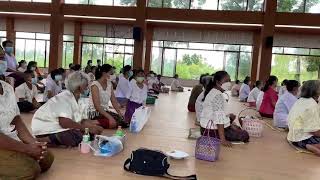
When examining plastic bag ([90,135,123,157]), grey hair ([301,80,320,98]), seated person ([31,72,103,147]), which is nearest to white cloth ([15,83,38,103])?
seated person ([31,72,103,147])

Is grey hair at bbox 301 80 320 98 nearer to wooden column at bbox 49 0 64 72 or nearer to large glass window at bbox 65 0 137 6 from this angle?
large glass window at bbox 65 0 137 6

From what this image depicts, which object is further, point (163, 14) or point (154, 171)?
point (163, 14)

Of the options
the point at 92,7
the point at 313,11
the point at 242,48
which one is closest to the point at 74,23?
the point at 92,7

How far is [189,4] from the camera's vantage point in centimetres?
1463

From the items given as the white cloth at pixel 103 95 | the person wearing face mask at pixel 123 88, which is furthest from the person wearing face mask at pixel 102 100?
the person wearing face mask at pixel 123 88

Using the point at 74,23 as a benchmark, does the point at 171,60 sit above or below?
below

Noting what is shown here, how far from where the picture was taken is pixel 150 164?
317 centimetres

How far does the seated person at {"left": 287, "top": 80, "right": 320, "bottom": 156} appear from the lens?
4234mm

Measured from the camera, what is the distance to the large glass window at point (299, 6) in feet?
44.3

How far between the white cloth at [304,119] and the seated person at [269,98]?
112 inches

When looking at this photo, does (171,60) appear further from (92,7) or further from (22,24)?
(22,24)

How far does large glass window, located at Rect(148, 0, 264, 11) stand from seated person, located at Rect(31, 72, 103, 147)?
11.3 meters

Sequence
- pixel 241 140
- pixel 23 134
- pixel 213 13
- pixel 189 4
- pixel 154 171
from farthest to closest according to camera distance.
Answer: pixel 189 4 < pixel 213 13 < pixel 241 140 < pixel 154 171 < pixel 23 134

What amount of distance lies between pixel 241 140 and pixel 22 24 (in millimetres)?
15034
